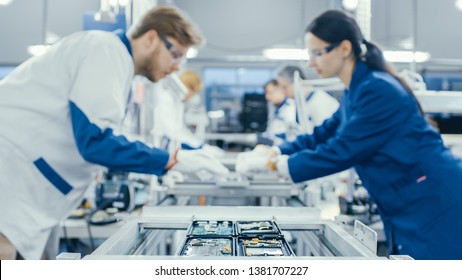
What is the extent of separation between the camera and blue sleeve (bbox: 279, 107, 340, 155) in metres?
1.80

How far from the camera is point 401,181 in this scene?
1.23 meters

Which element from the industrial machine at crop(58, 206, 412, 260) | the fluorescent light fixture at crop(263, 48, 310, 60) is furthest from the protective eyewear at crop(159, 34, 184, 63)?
the fluorescent light fixture at crop(263, 48, 310, 60)

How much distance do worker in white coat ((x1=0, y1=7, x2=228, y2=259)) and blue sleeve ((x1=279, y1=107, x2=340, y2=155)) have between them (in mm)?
703

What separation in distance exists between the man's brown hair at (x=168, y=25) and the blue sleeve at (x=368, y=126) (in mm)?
640

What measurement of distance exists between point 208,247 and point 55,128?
76cm

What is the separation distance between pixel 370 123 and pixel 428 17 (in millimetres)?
613

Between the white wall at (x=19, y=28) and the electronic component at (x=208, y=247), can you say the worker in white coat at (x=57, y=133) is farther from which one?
the white wall at (x=19, y=28)

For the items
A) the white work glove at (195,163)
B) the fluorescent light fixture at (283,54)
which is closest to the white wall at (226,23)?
the fluorescent light fixture at (283,54)

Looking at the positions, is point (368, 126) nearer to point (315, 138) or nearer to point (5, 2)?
point (315, 138)

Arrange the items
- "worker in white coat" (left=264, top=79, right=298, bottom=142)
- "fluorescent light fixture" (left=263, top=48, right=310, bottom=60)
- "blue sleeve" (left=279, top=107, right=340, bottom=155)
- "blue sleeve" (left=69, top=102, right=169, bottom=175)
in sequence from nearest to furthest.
Answer: "blue sleeve" (left=69, top=102, right=169, bottom=175), "blue sleeve" (left=279, top=107, right=340, bottom=155), "worker in white coat" (left=264, top=79, right=298, bottom=142), "fluorescent light fixture" (left=263, top=48, right=310, bottom=60)

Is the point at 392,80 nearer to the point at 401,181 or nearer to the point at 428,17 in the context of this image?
the point at 401,181

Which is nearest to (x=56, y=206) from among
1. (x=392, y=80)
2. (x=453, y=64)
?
(x=392, y=80)

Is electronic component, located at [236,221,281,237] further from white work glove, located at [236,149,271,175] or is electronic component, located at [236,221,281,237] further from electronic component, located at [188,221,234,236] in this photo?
white work glove, located at [236,149,271,175]
